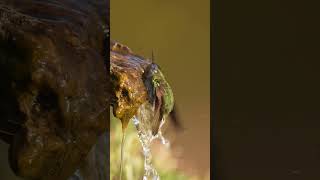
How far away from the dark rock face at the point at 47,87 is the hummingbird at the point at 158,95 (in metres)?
0.38

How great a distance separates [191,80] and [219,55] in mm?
224

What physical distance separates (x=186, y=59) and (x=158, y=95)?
0.29 metres

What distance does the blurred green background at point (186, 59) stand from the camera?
2.87 meters

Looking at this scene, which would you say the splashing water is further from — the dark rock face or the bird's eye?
the dark rock face

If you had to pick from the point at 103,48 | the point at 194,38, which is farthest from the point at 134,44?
the point at 194,38

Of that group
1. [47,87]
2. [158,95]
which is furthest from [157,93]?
[47,87]

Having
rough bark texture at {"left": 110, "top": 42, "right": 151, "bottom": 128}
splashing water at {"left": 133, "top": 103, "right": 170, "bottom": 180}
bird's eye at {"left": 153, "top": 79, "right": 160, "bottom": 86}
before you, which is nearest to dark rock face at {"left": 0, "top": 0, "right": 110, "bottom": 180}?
rough bark texture at {"left": 110, "top": 42, "right": 151, "bottom": 128}

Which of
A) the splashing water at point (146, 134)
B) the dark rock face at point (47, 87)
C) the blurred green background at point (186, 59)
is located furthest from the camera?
the blurred green background at point (186, 59)

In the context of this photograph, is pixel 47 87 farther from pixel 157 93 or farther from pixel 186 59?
pixel 186 59

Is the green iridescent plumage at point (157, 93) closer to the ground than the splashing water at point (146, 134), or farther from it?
farther from it

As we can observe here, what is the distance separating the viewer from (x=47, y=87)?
2332mm

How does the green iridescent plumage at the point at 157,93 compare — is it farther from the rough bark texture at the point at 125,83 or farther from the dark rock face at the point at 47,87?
the dark rock face at the point at 47,87

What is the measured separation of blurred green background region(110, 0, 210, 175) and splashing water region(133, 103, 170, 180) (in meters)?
0.14

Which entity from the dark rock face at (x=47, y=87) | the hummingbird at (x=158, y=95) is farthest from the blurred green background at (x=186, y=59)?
the dark rock face at (x=47, y=87)
